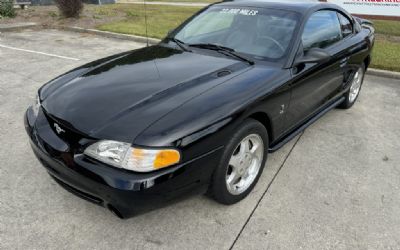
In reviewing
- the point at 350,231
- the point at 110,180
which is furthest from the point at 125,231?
the point at 350,231

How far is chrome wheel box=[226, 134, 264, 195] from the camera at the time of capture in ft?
9.09

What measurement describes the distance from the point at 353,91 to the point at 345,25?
977mm

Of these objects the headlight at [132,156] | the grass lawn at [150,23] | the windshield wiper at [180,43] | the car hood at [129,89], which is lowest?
the grass lawn at [150,23]

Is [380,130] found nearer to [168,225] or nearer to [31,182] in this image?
[168,225]

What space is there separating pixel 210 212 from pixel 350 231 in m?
1.06

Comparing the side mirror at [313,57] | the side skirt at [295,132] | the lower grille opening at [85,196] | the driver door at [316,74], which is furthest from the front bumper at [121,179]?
the side mirror at [313,57]

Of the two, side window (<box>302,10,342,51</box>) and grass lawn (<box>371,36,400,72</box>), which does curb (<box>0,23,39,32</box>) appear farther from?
grass lawn (<box>371,36,400,72</box>)

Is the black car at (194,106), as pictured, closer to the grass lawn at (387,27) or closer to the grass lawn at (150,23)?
the grass lawn at (150,23)

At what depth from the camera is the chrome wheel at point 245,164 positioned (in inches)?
109

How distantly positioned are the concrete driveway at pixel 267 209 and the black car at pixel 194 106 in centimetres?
29

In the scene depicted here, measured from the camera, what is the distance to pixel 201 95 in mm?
2588

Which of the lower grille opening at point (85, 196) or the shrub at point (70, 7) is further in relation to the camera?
the shrub at point (70, 7)

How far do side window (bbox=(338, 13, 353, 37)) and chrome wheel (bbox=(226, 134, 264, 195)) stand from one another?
2.27 metres

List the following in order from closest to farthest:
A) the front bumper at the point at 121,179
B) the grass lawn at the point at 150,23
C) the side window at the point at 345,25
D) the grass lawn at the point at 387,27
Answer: the front bumper at the point at 121,179 < the side window at the point at 345,25 < the grass lawn at the point at 387,27 < the grass lawn at the point at 150,23
